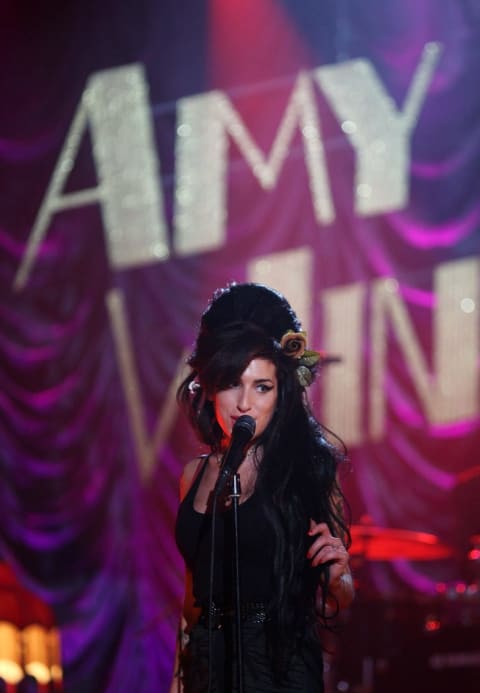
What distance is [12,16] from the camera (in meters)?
7.20

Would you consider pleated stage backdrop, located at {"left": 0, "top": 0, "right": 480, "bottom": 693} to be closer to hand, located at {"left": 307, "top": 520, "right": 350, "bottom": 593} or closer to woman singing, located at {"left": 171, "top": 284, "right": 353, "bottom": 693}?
woman singing, located at {"left": 171, "top": 284, "right": 353, "bottom": 693}

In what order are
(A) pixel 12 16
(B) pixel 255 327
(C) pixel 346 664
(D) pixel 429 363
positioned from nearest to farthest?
1. (B) pixel 255 327
2. (C) pixel 346 664
3. (D) pixel 429 363
4. (A) pixel 12 16

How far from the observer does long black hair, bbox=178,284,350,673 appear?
2449 mm

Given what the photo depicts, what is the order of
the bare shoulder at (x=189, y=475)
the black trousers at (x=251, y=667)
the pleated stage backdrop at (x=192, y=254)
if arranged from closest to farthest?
1. the black trousers at (x=251, y=667)
2. the bare shoulder at (x=189, y=475)
3. the pleated stage backdrop at (x=192, y=254)

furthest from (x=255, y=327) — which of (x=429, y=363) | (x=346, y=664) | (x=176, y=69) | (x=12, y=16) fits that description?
(x=12, y=16)

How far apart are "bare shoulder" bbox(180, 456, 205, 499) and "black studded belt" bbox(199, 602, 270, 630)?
13.1 inches

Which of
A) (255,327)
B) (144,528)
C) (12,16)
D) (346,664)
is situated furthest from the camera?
(12,16)

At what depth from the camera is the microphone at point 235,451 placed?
2.24 metres

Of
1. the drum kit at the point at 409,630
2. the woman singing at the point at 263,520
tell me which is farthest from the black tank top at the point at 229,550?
the drum kit at the point at 409,630

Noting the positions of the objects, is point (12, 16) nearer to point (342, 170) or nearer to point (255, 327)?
point (342, 170)

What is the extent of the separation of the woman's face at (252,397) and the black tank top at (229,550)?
0.61 ft

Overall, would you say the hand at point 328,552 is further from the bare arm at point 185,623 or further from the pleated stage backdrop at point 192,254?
Answer: the pleated stage backdrop at point 192,254

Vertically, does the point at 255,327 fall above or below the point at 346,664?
above

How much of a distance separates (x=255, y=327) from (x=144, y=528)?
415cm
